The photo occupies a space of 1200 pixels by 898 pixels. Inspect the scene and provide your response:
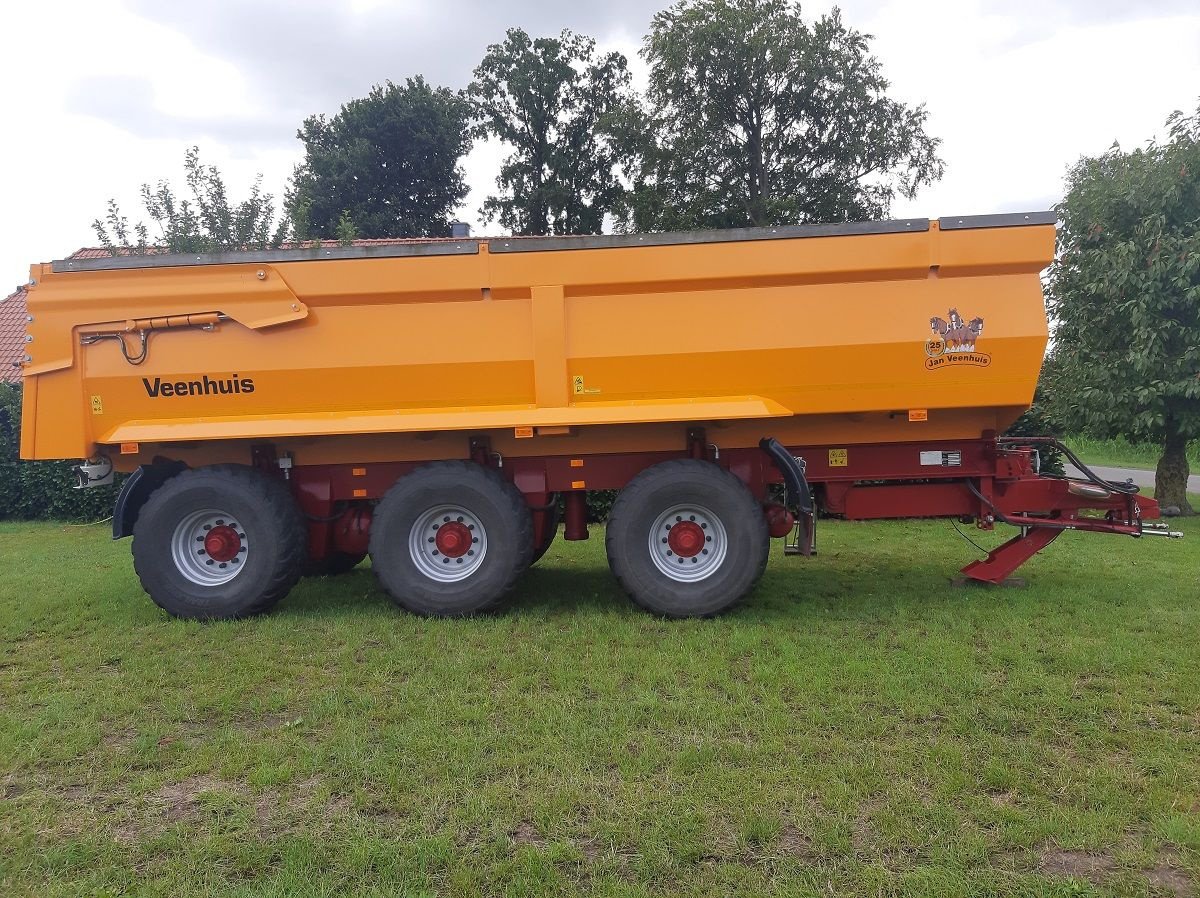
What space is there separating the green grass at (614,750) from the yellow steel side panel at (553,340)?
5.06 feet

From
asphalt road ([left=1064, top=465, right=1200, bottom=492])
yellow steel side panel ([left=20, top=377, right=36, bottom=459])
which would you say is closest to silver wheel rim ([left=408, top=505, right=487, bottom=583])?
yellow steel side panel ([left=20, top=377, right=36, bottom=459])

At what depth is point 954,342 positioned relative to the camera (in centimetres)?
579

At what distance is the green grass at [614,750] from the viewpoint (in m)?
2.84

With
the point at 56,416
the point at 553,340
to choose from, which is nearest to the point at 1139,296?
the point at 553,340

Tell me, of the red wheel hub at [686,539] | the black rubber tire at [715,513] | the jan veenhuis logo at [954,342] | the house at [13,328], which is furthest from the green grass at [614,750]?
the house at [13,328]

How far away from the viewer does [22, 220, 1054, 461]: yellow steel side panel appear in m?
5.79

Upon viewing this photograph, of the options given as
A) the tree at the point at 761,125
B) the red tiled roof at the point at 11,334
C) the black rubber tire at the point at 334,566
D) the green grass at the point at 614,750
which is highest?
the tree at the point at 761,125

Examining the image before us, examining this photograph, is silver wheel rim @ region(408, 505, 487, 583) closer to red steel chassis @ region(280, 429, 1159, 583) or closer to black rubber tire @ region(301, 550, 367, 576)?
red steel chassis @ region(280, 429, 1159, 583)

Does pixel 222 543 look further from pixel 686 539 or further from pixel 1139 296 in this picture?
pixel 1139 296

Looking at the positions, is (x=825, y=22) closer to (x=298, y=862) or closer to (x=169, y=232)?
(x=169, y=232)

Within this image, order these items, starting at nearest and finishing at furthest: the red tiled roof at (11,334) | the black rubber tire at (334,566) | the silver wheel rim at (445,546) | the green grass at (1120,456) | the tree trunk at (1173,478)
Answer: the silver wheel rim at (445,546) → the black rubber tire at (334,566) → the tree trunk at (1173,478) → the red tiled roof at (11,334) → the green grass at (1120,456)

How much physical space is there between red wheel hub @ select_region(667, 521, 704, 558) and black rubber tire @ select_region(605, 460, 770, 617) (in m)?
0.19

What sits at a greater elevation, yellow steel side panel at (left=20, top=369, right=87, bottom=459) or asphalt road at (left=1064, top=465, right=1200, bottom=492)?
yellow steel side panel at (left=20, top=369, right=87, bottom=459)

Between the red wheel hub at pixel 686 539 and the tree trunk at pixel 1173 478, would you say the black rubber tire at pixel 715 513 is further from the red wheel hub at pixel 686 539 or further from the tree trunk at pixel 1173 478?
the tree trunk at pixel 1173 478
